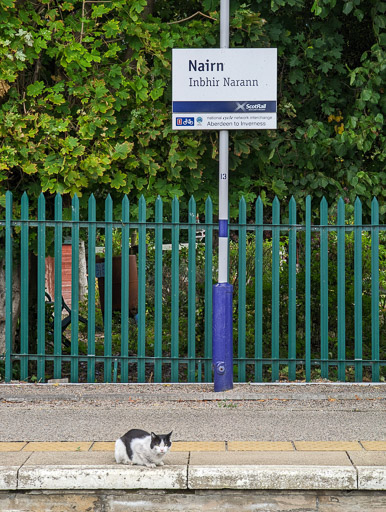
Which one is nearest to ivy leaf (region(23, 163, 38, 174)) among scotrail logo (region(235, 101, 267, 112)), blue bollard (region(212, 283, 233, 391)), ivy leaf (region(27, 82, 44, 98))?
ivy leaf (region(27, 82, 44, 98))

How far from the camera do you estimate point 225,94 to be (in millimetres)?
8008

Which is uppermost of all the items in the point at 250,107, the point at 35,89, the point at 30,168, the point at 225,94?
the point at 35,89

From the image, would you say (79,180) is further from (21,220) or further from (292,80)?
(292,80)

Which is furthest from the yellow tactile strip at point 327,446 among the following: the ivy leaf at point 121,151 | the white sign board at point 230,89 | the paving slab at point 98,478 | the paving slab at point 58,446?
the ivy leaf at point 121,151

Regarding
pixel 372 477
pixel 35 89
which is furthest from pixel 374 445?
pixel 35 89

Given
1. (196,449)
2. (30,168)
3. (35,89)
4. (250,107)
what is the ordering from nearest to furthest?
(196,449) → (250,107) → (30,168) → (35,89)

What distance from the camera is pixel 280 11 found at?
9.55m

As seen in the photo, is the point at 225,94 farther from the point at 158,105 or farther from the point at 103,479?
the point at 103,479

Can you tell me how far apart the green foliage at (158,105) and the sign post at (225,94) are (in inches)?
33.4

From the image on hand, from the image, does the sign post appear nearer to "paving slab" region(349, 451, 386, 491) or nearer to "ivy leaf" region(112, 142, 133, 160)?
"ivy leaf" region(112, 142, 133, 160)

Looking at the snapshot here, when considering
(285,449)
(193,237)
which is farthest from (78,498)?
(193,237)

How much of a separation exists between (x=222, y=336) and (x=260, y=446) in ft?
7.00

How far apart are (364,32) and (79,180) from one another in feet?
13.9

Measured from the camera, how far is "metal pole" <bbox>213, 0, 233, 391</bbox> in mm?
7844
